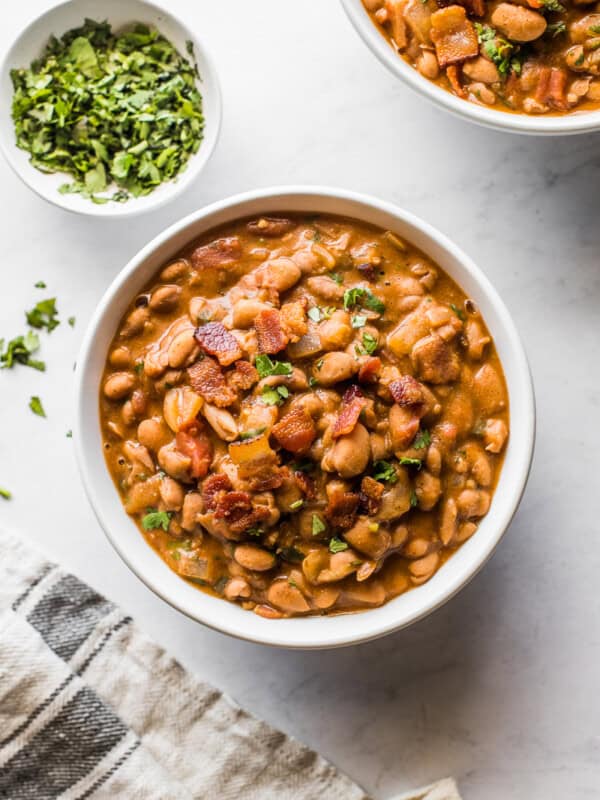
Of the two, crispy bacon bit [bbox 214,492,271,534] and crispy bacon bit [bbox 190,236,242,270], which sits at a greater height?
crispy bacon bit [bbox 190,236,242,270]

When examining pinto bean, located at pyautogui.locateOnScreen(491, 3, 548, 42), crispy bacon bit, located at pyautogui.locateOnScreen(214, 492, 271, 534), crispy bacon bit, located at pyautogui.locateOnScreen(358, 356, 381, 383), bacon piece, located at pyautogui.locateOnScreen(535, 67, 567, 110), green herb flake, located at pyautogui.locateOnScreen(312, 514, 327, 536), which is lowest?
green herb flake, located at pyautogui.locateOnScreen(312, 514, 327, 536)

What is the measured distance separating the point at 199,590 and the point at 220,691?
0.89 m

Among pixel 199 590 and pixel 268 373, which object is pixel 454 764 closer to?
pixel 199 590

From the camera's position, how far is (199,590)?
3.76 meters

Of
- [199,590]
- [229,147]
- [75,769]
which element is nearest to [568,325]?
[229,147]

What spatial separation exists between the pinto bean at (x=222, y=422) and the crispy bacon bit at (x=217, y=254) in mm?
605

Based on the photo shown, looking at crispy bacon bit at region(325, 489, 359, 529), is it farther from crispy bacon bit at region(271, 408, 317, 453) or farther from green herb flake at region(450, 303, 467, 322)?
green herb flake at region(450, 303, 467, 322)

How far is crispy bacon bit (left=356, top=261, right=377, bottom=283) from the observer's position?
146 inches

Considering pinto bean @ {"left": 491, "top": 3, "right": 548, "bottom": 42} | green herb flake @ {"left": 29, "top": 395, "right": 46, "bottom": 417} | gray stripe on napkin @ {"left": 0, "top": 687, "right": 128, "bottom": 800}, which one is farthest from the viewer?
green herb flake @ {"left": 29, "top": 395, "right": 46, "bottom": 417}

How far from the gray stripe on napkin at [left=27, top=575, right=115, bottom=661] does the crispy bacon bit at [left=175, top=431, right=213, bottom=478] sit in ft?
3.92

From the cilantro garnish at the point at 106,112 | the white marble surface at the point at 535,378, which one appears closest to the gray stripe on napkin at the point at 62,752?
the white marble surface at the point at 535,378

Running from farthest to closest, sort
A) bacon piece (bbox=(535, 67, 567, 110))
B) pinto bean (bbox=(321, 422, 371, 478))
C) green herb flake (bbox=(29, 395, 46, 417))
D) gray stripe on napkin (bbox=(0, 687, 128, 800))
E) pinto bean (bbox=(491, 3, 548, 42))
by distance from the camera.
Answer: green herb flake (bbox=(29, 395, 46, 417)) < gray stripe on napkin (bbox=(0, 687, 128, 800)) < bacon piece (bbox=(535, 67, 567, 110)) < pinto bean (bbox=(491, 3, 548, 42)) < pinto bean (bbox=(321, 422, 371, 478))

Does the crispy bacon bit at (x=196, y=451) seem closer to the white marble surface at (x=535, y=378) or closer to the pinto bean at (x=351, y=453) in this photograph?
the pinto bean at (x=351, y=453)

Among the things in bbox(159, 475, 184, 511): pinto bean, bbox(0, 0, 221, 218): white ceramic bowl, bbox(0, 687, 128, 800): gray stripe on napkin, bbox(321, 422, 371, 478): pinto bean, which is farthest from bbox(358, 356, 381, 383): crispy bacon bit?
bbox(0, 687, 128, 800): gray stripe on napkin
